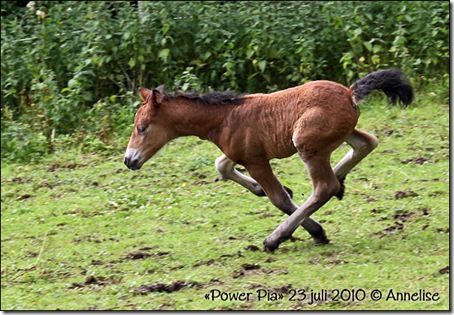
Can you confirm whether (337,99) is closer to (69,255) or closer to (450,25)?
(69,255)

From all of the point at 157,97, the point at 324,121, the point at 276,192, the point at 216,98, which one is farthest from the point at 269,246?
the point at 157,97

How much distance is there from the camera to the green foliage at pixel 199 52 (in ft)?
40.4

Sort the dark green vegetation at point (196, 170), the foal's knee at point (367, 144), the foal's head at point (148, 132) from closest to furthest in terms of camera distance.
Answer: the dark green vegetation at point (196, 170) → the foal's knee at point (367, 144) → the foal's head at point (148, 132)

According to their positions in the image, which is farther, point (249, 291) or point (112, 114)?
point (112, 114)

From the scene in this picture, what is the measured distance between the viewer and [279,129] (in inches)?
287

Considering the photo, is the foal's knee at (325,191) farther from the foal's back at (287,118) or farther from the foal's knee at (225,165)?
the foal's knee at (225,165)

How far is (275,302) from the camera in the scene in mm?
6195

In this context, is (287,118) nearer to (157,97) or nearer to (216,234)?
(157,97)

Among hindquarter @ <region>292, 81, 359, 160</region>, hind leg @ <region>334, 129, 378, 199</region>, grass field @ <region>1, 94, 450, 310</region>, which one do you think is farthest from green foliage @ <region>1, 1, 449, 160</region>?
hindquarter @ <region>292, 81, 359, 160</region>

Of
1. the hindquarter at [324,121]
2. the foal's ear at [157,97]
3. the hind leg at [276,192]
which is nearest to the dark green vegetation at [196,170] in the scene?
the hind leg at [276,192]

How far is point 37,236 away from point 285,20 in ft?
17.4

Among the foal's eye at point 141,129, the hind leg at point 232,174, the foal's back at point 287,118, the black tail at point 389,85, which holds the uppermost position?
the black tail at point 389,85

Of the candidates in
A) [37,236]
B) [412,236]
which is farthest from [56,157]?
[412,236]

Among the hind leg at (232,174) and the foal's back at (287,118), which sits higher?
the foal's back at (287,118)
